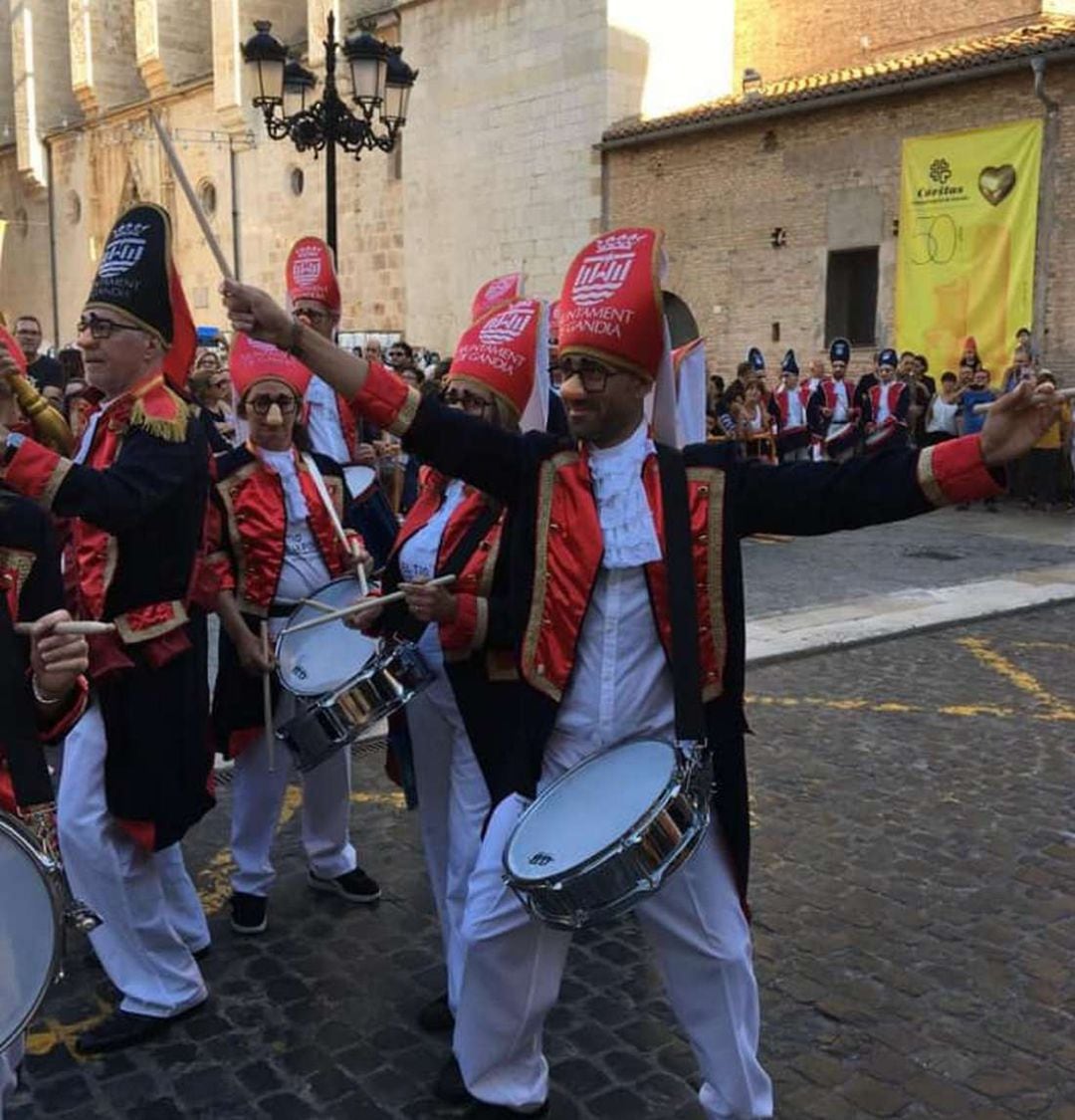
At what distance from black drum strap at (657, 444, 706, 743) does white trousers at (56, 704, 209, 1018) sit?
70.8 inches

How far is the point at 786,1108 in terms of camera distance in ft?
11.3

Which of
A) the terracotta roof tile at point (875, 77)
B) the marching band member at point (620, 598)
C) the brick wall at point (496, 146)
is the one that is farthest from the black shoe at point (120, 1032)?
the brick wall at point (496, 146)

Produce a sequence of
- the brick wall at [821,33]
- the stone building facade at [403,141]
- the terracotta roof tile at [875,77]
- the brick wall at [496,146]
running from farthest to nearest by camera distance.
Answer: the brick wall at [821,33], the stone building facade at [403,141], the brick wall at [496,146], the terracotta roof tile at [875,77]

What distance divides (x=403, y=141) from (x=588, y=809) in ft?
90.9

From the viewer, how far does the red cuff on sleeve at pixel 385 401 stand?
2918 mm

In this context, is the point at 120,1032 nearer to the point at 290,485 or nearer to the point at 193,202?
the point at 290,485

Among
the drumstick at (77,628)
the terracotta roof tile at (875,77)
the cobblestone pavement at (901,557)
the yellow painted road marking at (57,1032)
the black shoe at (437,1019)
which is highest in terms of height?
the terracotta roof tile at (875,77)

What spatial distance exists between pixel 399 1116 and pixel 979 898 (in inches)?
96.9

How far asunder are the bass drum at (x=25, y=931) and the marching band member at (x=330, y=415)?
9.14 ft

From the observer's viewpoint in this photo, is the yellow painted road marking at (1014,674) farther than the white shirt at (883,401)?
No

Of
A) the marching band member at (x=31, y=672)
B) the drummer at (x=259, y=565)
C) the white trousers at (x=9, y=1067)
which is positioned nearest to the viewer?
the marching band member at (x=31, y=672)

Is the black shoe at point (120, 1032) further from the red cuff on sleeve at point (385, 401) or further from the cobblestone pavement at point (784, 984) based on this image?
the red cuff on sleeve at point (385, 401)

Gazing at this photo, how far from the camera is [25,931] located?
224 cm

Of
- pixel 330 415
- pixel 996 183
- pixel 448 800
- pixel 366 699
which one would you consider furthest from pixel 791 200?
pixel 366 699
